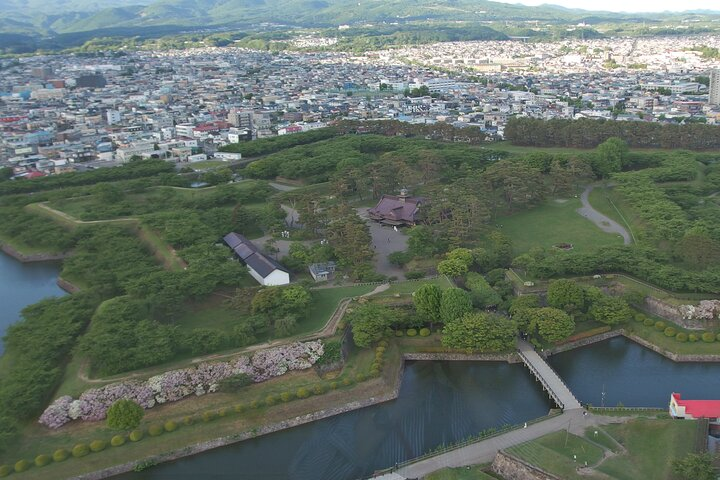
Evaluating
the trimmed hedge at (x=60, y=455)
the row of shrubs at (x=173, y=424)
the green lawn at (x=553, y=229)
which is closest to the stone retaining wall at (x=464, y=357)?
the row of shrubs at (x=173, y=424)

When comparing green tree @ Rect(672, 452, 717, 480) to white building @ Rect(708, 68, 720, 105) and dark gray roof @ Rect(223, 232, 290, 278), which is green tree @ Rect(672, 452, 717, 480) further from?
white building @ Rect(708, 68, 720, 105)

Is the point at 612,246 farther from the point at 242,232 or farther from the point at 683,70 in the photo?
the point at 683,70

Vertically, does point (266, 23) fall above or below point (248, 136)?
above

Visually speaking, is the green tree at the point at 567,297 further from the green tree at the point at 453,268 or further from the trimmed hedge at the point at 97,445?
the trimmed hedge at the point at 97,445

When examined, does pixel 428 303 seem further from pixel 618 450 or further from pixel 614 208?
pixel 614 208

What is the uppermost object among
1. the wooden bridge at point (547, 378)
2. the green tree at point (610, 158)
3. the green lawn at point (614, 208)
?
the green tree at point (610, 158)

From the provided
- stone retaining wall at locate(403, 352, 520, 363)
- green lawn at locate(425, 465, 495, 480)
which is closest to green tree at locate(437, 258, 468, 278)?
stone retaining wall at locate(403, 352, 520, 363)

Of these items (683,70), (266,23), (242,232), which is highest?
(266,23)

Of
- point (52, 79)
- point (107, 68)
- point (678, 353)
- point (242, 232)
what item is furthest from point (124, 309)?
point (107, 68)
